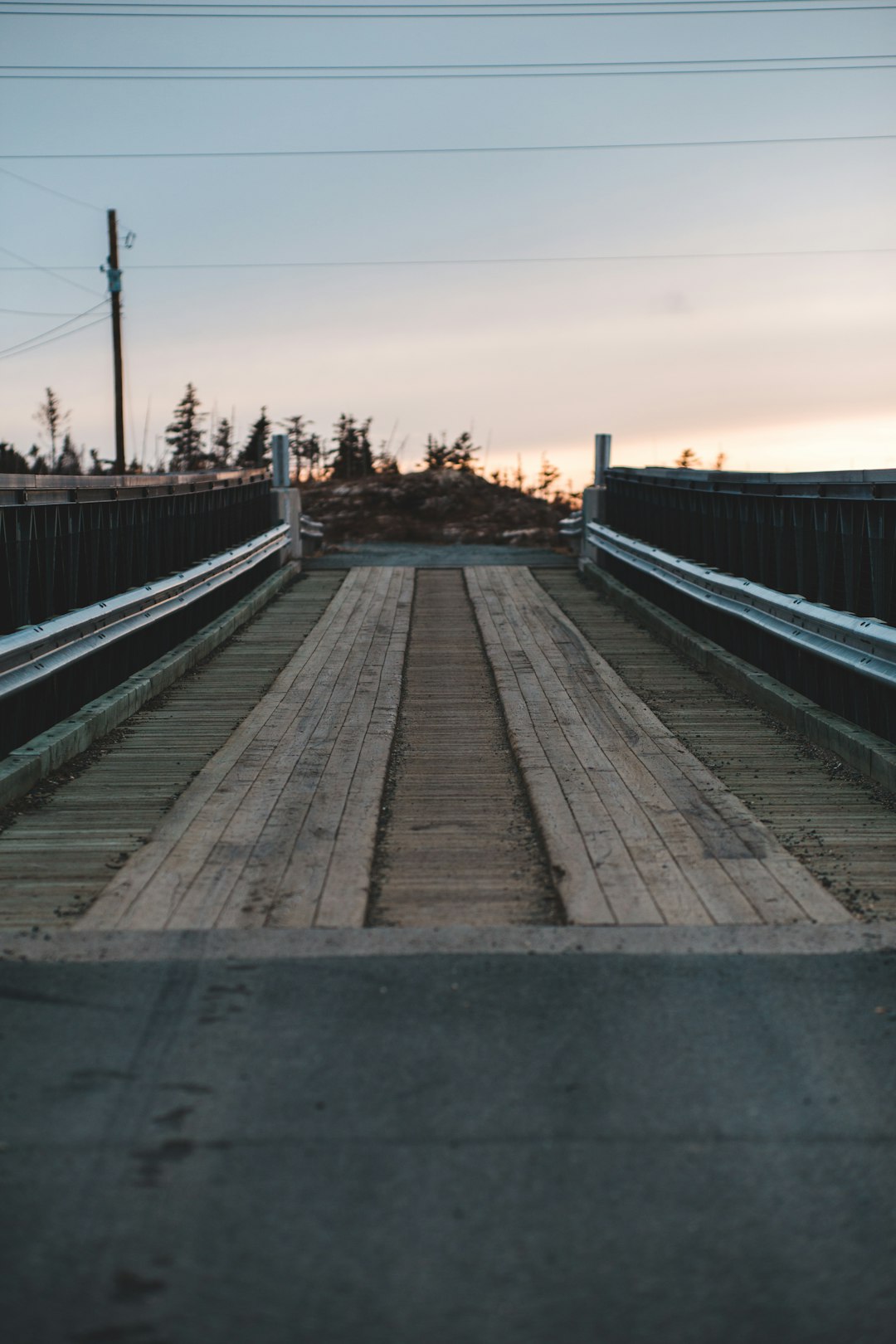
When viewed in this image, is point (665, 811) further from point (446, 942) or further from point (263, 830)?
point (446, 942)

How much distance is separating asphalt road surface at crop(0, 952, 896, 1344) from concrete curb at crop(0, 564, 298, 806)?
289 cm

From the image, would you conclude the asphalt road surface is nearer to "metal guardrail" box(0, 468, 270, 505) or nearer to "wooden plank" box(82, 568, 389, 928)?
"wooden plank" box(82, 568, 389, 928)

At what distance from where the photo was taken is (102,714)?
906 centimetres

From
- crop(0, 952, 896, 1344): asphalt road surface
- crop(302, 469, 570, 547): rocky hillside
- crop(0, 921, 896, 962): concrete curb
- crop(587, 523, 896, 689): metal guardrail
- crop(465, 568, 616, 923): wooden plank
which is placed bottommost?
crop(0, 952, 896, 1344): asphalt road surface

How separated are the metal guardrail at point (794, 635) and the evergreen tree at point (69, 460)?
33673 millimetres

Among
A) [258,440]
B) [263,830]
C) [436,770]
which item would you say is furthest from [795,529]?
[258,440]

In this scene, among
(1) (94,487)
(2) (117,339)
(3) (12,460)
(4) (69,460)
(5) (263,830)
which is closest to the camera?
(5) (263,830)

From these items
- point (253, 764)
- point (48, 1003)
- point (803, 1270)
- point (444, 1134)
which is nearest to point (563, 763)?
point (253, 764)

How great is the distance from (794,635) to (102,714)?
4.61 m

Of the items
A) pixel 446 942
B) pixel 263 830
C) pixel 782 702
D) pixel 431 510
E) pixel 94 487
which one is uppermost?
pixel 431 510

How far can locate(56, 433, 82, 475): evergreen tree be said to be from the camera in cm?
4602

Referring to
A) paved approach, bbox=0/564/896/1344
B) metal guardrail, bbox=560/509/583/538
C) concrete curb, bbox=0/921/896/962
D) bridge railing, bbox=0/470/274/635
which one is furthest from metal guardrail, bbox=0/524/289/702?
metal guardrail, bbox=560/509/583/538

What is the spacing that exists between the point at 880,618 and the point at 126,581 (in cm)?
591

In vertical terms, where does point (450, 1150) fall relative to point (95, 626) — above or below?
→ below
